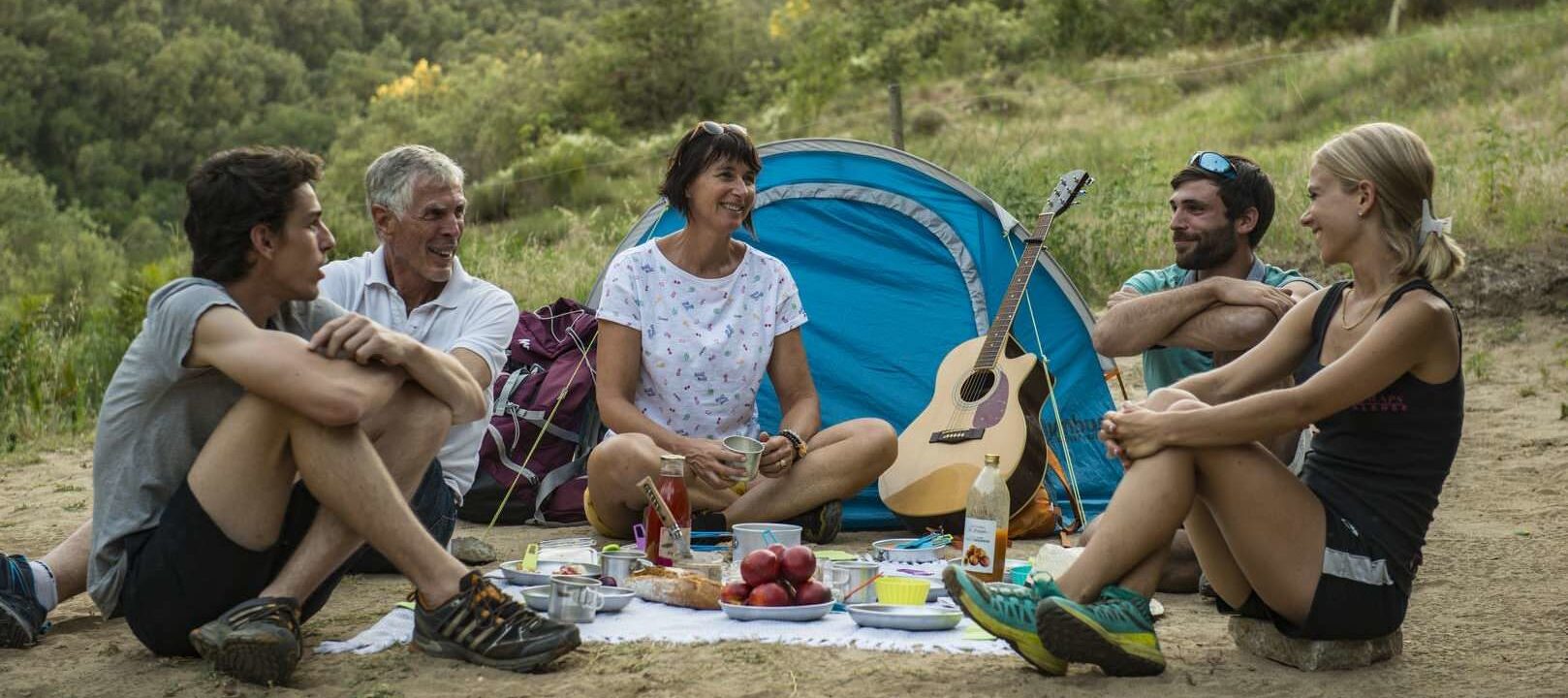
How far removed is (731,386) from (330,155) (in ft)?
112

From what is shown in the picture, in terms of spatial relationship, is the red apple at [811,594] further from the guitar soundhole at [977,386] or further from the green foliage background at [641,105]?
the green foliage background at [641,105]

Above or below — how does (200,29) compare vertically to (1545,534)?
above

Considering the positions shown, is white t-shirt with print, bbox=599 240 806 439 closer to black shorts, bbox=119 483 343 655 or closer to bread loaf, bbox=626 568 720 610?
bread loaf, bbox=626 568 720 610

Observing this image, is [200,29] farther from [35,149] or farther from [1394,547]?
[1394,547]

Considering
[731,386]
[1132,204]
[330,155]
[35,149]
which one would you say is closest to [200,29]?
[35,149]

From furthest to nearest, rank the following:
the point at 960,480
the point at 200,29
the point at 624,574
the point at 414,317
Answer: the point at 200,29, the point at 960,480, the point at 414,317, the point at 624,574

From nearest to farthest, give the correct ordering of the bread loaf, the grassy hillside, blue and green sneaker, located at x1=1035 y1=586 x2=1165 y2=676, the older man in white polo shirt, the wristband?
blue and green sneaker, located at x1=1035 y1=586 x2=1165 y2=676 → the bread loaf → the older man in white polo shirt → the wristband → the grassy hillside

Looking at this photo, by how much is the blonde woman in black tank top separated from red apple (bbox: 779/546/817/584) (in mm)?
703

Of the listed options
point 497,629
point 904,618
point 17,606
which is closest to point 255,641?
point 497,629

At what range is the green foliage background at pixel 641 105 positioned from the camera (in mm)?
9438

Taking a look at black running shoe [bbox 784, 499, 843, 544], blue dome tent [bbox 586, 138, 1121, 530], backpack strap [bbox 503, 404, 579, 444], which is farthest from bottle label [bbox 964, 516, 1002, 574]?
backpack strap [bbox 503, 404, 579, 444]

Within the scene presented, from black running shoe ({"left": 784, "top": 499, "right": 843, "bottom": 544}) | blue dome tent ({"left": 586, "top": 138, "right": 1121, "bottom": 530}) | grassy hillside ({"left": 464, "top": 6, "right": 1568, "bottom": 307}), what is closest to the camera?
black running shoe ({"left": 784, "top": 499, "right": 843, "bottom": 544})

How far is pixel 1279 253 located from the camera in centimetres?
865

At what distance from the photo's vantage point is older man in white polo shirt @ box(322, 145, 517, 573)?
4.03m
